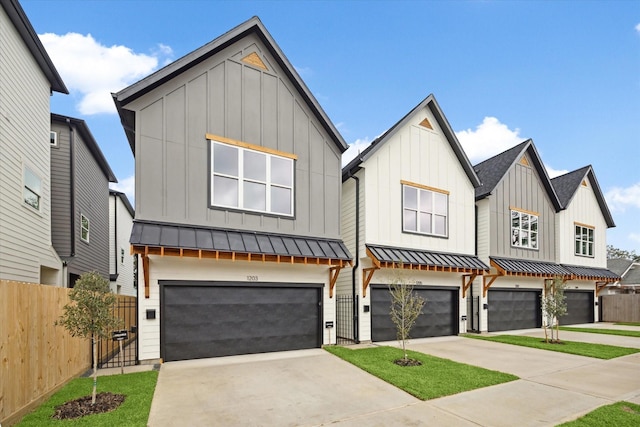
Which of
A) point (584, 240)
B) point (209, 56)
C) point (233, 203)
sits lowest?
point (584, 240)

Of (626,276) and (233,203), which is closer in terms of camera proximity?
(233,203)

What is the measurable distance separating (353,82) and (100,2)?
49.6 ft

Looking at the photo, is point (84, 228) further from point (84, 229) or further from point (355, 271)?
point (355, 271)

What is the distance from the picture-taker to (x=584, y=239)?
21.3m

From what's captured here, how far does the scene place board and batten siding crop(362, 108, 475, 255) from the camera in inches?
520

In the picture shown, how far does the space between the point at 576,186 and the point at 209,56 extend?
70.0ft

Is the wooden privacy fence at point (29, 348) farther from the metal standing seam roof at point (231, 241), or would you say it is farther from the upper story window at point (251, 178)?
the upper story window at point (251, 178)

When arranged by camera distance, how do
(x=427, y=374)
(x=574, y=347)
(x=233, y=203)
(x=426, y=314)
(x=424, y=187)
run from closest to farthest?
(x=427, y=374), (x=233, y=203), (x=574, y=347), (x=426, y=314), (x=424, y=187)

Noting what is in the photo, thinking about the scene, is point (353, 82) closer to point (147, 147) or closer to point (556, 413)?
point (147, 147)

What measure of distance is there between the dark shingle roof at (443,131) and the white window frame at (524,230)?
3.58m

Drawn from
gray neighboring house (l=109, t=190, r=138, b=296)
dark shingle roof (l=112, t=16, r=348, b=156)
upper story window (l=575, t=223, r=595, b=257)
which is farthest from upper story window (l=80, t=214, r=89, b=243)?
upper story window (l=575, t=223, r=595, b=257)

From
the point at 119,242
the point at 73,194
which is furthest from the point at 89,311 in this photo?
the point at 119,242

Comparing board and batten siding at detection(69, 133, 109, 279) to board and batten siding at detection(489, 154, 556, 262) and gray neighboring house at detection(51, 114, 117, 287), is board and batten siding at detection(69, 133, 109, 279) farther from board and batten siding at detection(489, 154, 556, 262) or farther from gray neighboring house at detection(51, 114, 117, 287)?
board and batten siding at detection(489, 154, 556, 262)

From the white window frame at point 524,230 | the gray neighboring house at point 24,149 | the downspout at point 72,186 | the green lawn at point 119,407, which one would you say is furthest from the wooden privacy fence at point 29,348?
the white window frame at point 524,230
